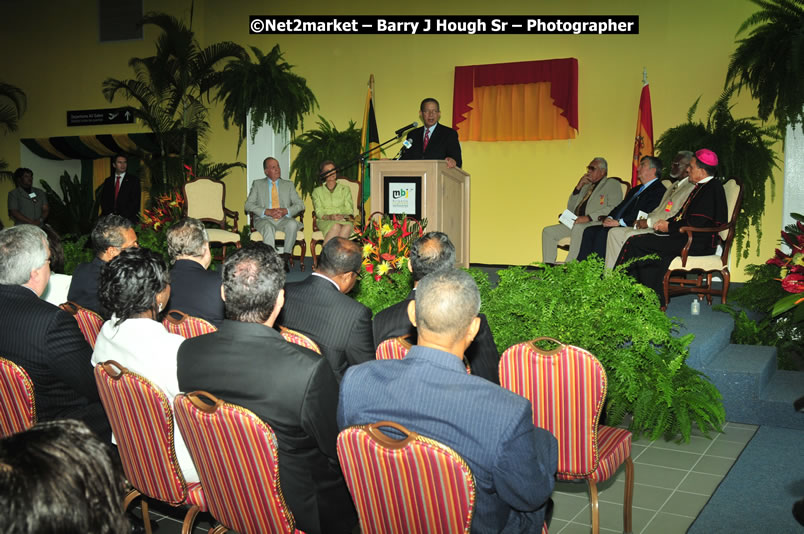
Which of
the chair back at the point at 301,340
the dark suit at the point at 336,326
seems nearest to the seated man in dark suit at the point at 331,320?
the dark suit at the point at 336,326

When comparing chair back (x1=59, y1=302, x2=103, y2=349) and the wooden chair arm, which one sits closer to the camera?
chair back (x1=59, y1=302, x2=103, y2=349)

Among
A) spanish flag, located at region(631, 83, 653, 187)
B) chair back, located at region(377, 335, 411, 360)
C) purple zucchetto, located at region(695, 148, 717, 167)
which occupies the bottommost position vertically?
chair back, located at region(377, 335, 411, 360)

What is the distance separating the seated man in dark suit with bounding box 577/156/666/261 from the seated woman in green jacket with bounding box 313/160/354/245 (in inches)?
111

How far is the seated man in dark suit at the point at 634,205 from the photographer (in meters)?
6.54

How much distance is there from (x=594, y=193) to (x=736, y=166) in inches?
57.6

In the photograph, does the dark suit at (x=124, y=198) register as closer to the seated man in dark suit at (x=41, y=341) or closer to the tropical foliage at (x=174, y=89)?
the tropical foliage at (x=174, y=89)

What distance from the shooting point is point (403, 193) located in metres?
5.96

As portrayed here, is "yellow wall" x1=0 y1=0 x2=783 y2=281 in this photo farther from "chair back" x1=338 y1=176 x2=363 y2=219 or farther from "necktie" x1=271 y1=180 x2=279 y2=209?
"necktie" x1=271 y1=180 x2=279 y2=209

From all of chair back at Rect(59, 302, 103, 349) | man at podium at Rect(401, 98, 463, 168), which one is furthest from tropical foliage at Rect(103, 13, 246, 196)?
chair back at Rect(59, 302, 103, 349)

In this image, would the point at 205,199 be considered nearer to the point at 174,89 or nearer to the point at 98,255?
the point at 174,89

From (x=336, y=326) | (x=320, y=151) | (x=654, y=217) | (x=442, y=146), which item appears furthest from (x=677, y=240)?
(x=320, y=151)

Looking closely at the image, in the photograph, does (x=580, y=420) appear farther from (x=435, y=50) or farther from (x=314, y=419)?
(x=435, y=50)

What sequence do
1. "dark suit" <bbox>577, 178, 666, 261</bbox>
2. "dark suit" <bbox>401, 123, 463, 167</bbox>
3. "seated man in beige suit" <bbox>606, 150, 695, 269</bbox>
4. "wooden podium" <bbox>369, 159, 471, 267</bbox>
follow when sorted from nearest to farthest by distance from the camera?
"wooden podium" <bbox>369, 159, 471, 267</bbox>
"seated man in beige suit" <bbox>606, 150, 695, 269</bbox>
"dark suit" <bbox>577, 178, 666, 261</bbox>
"dark suit" <bbox>401, 123, 463, 167</bbox>

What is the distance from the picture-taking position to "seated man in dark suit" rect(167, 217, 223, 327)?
11.7 feet
